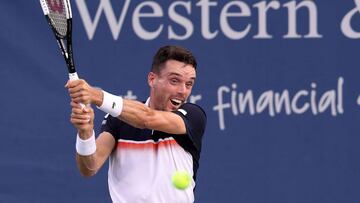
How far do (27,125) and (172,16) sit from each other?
124 centimetres

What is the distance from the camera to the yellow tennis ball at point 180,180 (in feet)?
17.2

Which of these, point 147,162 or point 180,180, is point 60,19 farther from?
point 180,180

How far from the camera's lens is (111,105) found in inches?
194

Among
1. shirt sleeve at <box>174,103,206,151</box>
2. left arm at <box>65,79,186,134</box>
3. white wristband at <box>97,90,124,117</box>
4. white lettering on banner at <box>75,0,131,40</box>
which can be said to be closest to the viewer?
left arm at <box>65,79,186,134</box>

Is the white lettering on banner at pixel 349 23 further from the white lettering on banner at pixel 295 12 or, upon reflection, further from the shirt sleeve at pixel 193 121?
the shirt sleeve at pixel 193 121

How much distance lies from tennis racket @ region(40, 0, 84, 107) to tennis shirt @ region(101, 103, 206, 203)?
0.55 metres

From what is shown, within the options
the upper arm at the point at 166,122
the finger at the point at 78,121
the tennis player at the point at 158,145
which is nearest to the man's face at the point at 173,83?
the tennis player at the point at 158,145

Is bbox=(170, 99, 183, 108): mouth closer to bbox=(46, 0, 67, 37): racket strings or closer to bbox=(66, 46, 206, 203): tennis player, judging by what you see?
bbox=(66, 46, 206, 203): tennis player

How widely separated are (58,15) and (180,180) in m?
0.97

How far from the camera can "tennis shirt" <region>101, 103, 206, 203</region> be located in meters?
5.30

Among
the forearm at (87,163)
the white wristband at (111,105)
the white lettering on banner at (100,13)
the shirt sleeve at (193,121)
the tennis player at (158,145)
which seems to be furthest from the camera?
the white lettering on banner at (100,13)

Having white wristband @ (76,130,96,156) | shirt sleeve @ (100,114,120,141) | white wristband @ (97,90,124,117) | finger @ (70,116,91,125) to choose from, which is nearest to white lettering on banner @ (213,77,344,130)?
shirt sleeve @ (100,114,120,141)

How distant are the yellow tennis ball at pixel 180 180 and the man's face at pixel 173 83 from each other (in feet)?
1.15

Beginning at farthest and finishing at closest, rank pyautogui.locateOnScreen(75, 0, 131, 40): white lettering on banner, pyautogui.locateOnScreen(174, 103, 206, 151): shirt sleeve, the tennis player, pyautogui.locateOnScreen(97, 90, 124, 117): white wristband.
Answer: pyautogui.locateOnScreen(75, 0, 131, 40): white lettering on banner < pyautogui.locateOnScreen(174, 103, 206, 151): shirt sleeve < the tennis player < pyautogui.locateOnScreen(97, 90, 124, 117): white wristband
